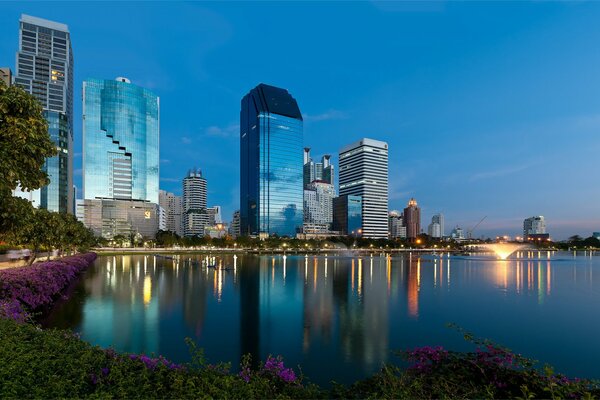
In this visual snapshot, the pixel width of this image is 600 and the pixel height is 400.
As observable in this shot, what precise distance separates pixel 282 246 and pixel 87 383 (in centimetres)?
19107

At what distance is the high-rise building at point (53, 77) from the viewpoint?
15112 cm

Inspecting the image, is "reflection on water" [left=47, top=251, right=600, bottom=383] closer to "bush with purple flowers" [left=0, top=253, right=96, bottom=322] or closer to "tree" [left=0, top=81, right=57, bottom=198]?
"bush with purple flowers" [left=0, top=253, right=96, bottom=322]

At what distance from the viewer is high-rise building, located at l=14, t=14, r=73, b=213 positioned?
151m

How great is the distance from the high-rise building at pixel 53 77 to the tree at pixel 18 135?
528 ft

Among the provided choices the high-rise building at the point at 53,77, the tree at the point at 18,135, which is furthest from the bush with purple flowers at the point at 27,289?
the high-rise building at the point at 53,77

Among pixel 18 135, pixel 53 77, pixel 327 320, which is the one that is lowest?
pixel 327 320

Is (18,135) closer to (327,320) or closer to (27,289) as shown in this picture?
(27,289)

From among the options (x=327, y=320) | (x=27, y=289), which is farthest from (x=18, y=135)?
(x=327, y=320)

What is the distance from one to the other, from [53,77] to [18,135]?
8164 inches

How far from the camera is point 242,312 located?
3002cm

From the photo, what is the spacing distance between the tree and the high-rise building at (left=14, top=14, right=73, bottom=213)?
160804 mm

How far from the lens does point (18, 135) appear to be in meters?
14.4

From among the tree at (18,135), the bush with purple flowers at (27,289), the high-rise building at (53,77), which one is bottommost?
the bush with purple flowers at (27,289)

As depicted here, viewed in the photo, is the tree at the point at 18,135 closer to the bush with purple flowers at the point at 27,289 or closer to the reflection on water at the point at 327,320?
the bush with purple flowers at the point at 27,289
